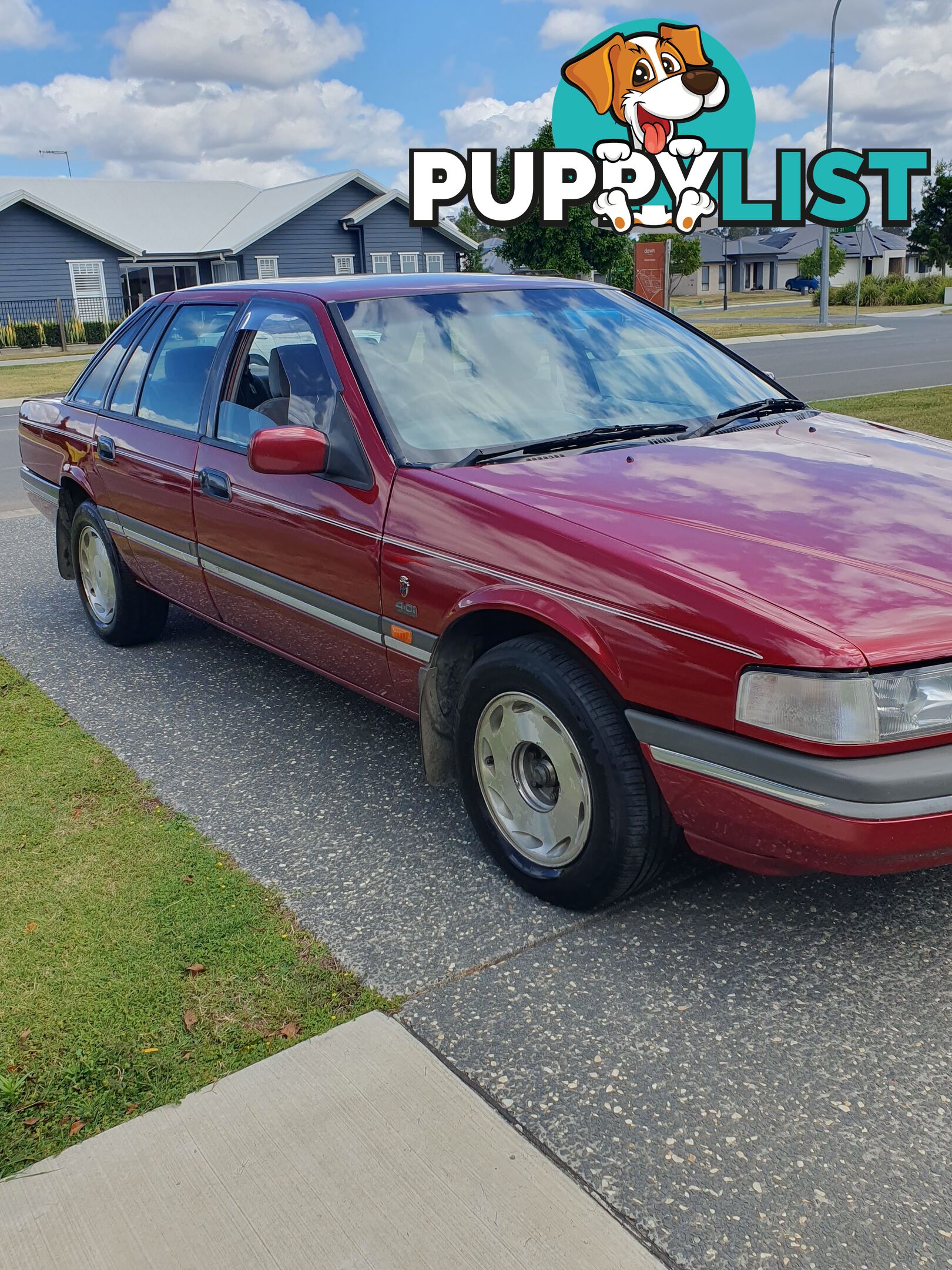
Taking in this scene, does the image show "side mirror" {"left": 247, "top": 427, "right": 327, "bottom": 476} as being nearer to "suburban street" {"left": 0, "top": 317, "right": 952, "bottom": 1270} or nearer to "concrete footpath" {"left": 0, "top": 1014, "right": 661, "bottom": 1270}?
"suburban street" {"left": 0, "top": 317, "right": 952, "bottom": 1270}

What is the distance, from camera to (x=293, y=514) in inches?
156

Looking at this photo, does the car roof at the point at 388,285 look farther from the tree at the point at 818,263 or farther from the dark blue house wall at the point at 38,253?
the tree at the point at 818,263

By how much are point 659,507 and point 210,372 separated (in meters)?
2.30

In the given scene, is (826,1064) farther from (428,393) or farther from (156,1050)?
(428,393)

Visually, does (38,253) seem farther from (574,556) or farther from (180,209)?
(574,556)

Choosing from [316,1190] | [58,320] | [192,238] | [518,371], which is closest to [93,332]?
[58,320]

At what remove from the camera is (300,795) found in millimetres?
4004

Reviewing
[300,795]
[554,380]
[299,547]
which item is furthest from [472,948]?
[554,380]

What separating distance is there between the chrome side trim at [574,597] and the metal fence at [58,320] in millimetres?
32842

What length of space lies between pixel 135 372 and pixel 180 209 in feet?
141

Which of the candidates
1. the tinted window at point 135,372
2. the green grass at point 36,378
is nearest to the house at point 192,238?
the green grass at point 36,378

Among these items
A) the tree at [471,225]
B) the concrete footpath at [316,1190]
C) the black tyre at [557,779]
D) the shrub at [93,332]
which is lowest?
the concrete footpath at [316,1190]


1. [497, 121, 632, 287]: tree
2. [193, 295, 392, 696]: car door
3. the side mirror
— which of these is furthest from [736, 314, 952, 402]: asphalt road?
the side mirror

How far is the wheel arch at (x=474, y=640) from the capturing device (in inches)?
115
